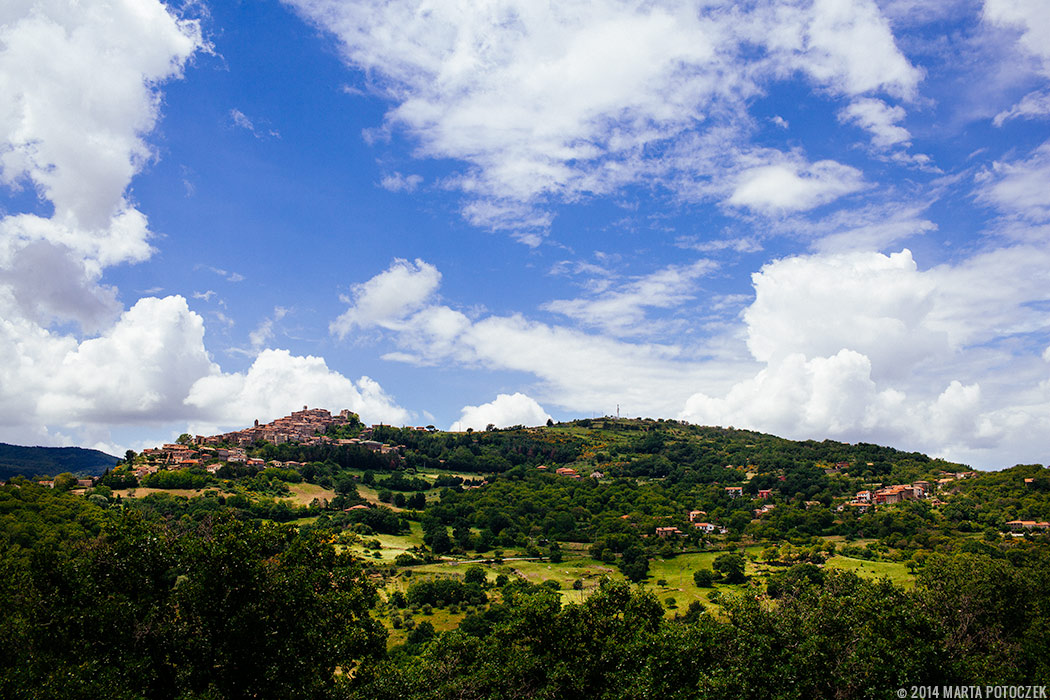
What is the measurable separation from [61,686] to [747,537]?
403ft

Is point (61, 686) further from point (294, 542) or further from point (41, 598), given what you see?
point (294, 542)

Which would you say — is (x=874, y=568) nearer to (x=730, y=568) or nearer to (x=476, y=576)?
(x=730, y=568)

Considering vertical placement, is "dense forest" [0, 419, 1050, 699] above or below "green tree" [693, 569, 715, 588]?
above

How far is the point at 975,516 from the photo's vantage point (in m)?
117

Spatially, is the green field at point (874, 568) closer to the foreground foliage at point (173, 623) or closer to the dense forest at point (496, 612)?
the dense forest at point (496, 612)

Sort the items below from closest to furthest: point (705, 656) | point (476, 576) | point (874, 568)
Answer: point (705, 656) → point (874, 568) → point (476, 576)

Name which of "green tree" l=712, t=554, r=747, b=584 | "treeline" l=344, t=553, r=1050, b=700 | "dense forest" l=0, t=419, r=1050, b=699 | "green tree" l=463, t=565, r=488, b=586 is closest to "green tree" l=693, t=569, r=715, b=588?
"dense forest" l=0, t=419, r=1050, b=699

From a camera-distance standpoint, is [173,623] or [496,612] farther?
[496,612]

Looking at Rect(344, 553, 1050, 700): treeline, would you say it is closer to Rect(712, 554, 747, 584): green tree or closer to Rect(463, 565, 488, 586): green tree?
Rect(712, 554, 747, 584): green tree

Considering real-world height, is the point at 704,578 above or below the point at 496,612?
above

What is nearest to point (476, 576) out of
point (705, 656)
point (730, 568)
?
point (730, 568)

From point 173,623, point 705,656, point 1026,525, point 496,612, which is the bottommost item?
point 496,612

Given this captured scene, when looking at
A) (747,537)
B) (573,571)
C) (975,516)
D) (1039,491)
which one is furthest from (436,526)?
(1039,491)

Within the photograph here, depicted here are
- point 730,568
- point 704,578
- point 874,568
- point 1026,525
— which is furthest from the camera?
point 1026,525
